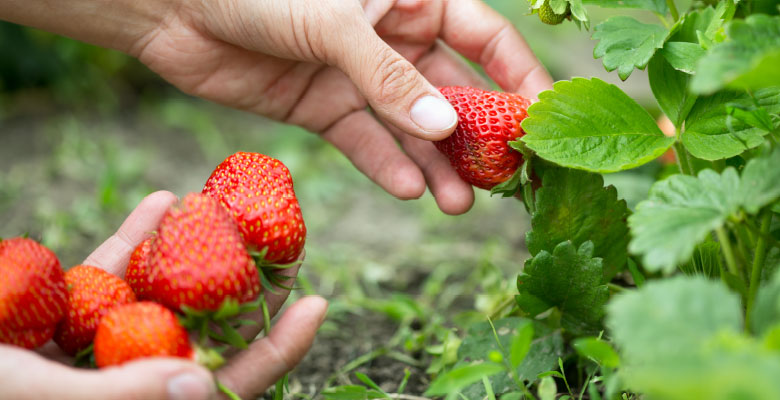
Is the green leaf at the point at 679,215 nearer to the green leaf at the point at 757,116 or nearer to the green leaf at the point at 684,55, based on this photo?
the green leaf at the point at 757,116

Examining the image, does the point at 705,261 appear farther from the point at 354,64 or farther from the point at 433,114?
the point at 354,64

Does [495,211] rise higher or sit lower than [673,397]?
lower

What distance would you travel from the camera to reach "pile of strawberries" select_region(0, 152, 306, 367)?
3.31ft

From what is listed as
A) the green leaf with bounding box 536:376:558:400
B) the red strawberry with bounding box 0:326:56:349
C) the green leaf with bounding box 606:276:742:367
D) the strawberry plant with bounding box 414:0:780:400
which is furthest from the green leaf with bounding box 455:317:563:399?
the red strawberry with bounding box 0:326:56:349

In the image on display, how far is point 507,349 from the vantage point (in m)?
1.33

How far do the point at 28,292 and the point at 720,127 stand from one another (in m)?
1.24

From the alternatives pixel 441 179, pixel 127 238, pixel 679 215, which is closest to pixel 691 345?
pixel 679 215

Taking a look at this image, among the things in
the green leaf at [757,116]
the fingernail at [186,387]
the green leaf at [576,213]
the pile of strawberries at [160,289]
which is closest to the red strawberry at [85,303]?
the pile of strawberries at [160,289]

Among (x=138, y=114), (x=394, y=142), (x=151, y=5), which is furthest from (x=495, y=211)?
(x=138, y=114)

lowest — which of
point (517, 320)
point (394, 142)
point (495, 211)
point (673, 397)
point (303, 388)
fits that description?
point (495, 211)

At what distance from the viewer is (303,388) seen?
1545 millimetres

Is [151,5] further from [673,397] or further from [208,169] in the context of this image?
[673,397]

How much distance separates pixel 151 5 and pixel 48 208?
1052mm

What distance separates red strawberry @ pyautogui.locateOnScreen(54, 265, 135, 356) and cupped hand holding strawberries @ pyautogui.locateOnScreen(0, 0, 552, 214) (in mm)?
696
